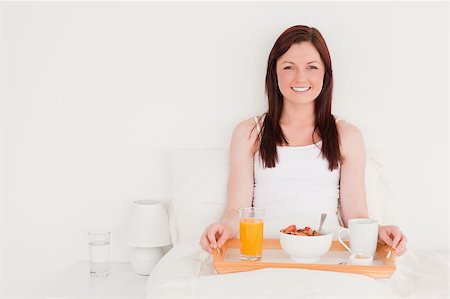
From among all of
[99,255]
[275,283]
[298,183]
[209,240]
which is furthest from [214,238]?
[99,255]

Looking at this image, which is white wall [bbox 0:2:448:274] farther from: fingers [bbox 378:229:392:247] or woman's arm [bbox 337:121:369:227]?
fingers [bbox 378:229:392:247]

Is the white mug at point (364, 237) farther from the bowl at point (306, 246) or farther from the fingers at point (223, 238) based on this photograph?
the fingers at point (223, 238)

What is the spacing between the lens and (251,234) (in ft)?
5.87

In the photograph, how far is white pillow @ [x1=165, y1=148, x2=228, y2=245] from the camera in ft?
7.12

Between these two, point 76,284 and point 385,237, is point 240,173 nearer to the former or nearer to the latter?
point 385,237

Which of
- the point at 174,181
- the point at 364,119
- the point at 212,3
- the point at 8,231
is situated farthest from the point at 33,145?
the point at 364,119

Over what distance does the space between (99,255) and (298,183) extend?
2.33 ft

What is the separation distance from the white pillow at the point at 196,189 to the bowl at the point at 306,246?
438mm

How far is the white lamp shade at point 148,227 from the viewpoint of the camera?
7.31ft

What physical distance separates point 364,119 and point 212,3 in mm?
677

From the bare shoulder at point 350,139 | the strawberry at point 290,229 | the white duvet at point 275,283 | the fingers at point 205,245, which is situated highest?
the bare shoulder at point 350,139

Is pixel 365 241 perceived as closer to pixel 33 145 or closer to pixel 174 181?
pixel 174 181

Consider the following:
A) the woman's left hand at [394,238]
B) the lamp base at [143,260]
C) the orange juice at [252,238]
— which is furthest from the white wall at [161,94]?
the orange juice at [252,238]

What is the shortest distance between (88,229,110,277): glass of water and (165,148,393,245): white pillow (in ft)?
0.76
